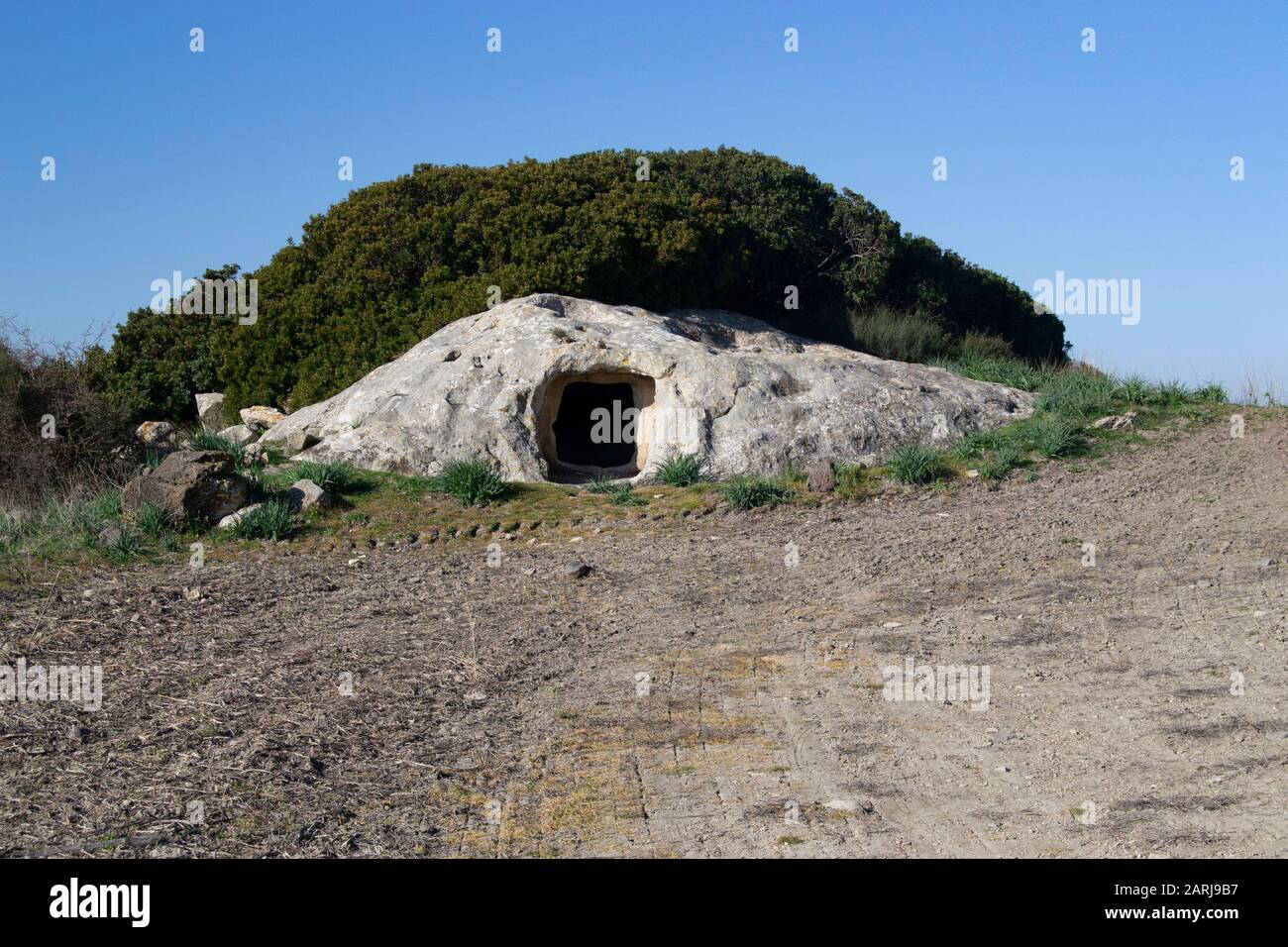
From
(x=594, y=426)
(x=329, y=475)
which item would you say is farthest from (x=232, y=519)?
(x=594, y=426)

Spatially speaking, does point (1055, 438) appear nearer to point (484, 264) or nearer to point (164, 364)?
point (484, 264)

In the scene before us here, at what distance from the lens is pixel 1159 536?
1009cm

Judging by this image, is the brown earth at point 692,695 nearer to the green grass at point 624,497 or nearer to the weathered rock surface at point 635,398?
the green grass at point 624,497

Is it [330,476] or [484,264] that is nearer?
[330,476]

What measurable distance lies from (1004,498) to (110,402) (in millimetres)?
10273

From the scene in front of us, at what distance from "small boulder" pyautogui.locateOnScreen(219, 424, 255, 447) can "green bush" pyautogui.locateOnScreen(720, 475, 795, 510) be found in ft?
20.3

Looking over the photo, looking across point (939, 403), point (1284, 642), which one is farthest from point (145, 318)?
point (1284, 642)

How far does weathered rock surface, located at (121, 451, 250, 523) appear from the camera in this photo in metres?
11.2

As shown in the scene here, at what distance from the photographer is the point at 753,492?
40.0 ft

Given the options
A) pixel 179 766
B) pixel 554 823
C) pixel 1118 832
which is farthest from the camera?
pixel 179 766

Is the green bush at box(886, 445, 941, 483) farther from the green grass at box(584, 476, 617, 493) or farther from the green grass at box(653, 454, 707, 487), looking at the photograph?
the green grass at box(584, 476, 617, 493)

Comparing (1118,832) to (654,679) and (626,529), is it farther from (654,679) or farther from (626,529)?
(626,529)

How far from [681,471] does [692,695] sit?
232 inches

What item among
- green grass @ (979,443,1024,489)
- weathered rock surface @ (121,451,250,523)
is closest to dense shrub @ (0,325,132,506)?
weathered rock surface @ (121,451,250,523)
